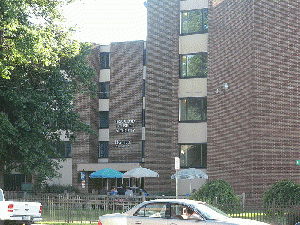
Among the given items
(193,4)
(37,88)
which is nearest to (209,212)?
(37,88)

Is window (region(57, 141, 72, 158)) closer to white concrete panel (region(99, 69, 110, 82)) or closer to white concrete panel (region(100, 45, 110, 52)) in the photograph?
white concrete panel (region(99, 69, 110, 82))

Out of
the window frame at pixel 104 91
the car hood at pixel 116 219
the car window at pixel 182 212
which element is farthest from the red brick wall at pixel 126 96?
the car window at pixel 182 212

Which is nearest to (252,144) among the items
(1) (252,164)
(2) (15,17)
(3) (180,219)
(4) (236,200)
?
(1) (252,164)

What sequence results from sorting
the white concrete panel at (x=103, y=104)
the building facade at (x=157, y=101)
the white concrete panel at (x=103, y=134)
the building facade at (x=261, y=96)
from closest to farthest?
the building facade at (x=261, y=96), the building facade at (x=157, y=101), the white concrete panel at (x=103, y=134), the white concrete panel at (x=103, y=104)

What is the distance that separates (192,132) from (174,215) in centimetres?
2335

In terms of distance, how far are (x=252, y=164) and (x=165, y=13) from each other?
1471 cm

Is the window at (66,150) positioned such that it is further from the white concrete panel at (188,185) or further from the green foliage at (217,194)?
the green foliage at (217,194)

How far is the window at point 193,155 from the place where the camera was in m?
37.8

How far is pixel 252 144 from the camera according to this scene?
31.6 metres

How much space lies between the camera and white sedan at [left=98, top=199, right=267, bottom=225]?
1429 cm

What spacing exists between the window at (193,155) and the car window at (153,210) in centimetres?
2270

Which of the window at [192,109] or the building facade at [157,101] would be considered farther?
the building facade at [157,101]

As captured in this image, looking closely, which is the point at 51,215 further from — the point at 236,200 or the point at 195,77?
the point at 195,77

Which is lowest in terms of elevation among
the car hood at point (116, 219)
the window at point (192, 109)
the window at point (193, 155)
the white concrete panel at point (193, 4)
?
the car hood at point (116, 219)
